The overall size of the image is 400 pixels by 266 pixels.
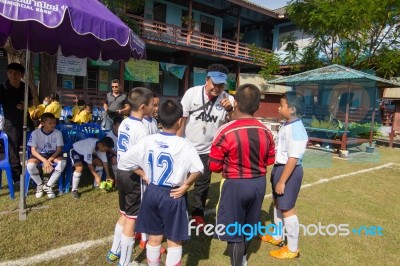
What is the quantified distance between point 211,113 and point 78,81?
13.2 m

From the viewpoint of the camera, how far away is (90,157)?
4672 millimetres

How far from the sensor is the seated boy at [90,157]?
4508 millimetres

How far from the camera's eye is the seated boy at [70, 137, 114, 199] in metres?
4.51

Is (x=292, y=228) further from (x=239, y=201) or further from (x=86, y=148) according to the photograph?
(x=86, y=148)

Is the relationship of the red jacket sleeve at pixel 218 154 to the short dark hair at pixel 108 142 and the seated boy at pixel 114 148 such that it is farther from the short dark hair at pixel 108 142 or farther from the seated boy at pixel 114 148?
the seated boy at pixel 114 148

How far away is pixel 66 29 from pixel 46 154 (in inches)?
85.8

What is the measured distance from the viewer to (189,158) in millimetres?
2352

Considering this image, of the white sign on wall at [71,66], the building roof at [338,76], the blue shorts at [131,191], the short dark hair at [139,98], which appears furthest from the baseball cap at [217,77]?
the white sign on wall at [71,66]

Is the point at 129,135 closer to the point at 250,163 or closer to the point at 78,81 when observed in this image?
the point at 250,163

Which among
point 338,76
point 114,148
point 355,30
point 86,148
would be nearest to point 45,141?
point 86,148

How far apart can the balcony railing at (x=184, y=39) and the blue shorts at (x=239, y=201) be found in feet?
42.6

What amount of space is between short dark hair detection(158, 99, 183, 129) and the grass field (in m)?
1.54

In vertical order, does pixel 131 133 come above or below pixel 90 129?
above

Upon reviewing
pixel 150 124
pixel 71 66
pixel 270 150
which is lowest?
pixel 270 150
